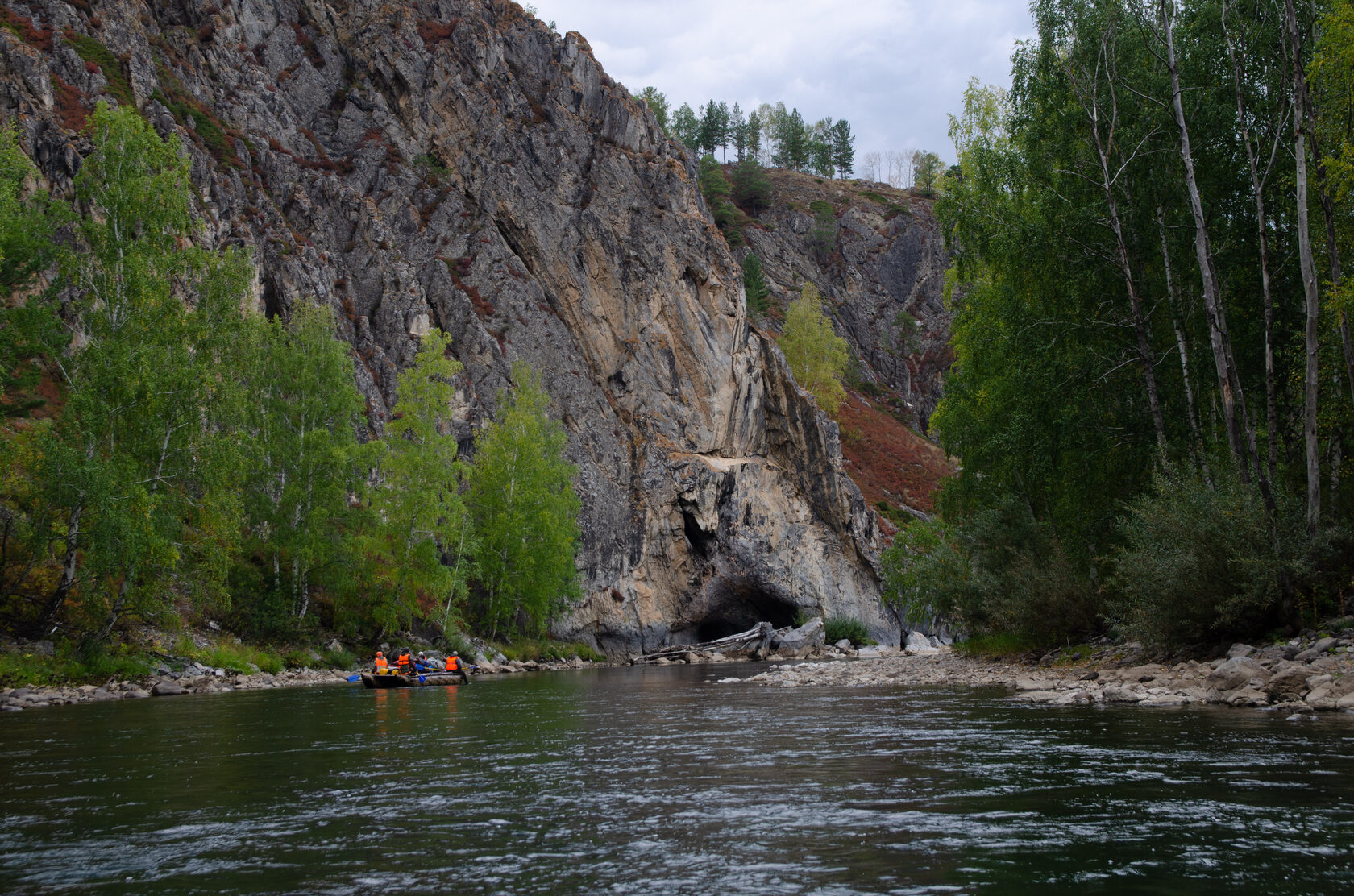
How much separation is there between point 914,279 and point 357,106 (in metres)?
74.6

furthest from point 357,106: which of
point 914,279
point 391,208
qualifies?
point 914,279

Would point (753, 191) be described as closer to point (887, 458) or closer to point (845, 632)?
point (887, 458)

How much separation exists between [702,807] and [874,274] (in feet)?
359

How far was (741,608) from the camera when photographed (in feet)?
191

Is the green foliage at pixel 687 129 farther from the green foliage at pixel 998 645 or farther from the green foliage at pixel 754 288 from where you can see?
the green foliage at pixel 998 645

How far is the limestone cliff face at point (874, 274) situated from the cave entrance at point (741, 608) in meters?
44.7

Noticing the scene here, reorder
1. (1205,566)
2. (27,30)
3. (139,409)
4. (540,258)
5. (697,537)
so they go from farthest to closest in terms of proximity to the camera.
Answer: (540,258) → (697,537) → (27,30) → (139,409) → (1205,566)

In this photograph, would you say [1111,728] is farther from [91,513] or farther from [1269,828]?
[91,513]

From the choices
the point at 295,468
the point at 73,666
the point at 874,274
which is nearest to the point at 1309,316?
the point at 73,666

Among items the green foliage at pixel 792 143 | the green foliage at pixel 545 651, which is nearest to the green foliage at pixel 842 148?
the green foliage at pixel 792 143

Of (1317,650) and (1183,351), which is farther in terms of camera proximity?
(1183,351)

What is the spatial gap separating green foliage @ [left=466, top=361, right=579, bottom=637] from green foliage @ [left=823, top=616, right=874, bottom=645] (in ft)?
62.1

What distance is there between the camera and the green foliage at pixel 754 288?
276 ft

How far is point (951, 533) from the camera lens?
30.0m
